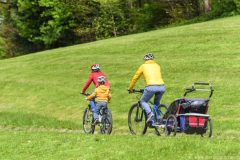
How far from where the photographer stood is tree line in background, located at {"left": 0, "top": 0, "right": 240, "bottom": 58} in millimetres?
61906

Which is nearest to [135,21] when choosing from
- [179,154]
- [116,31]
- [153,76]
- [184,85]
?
[116,31]

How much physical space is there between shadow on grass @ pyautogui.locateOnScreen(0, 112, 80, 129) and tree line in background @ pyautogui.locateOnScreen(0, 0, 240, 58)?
3250 cm

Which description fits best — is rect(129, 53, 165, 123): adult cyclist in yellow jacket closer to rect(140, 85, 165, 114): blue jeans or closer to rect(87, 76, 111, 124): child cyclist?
rect(140, 85, 165, 114): blue jeans

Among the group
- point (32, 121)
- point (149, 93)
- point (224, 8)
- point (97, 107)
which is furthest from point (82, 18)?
point (149, 93)

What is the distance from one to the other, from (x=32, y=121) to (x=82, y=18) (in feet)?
149

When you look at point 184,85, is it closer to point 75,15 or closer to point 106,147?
point 106,147

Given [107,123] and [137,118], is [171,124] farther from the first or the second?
[107,123]

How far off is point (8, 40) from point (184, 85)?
2290 inches

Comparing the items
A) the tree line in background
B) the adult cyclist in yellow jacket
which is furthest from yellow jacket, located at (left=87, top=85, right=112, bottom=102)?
the tree line in background

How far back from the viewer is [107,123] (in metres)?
16.7

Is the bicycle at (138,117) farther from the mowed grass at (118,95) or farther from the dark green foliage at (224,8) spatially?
the dark green foliage at (224,8)

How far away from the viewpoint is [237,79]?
2423 cm

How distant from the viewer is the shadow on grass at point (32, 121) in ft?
72.5

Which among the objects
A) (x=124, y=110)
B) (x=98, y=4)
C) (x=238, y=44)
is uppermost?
(x=98, y=4)
